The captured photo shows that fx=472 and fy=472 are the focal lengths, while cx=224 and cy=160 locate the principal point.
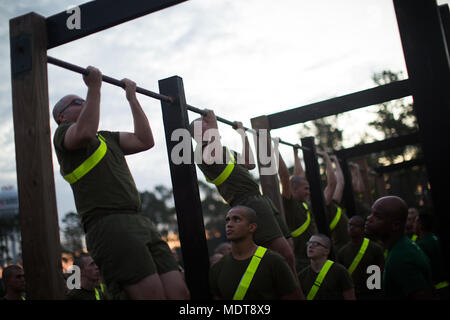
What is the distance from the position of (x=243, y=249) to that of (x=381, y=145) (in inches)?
260

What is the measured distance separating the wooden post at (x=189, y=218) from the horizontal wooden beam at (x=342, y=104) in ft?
11.3

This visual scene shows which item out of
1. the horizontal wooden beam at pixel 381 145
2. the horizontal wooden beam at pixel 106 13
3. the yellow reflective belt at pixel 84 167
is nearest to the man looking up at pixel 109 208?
the yellow reflective belt at pixel 84 167

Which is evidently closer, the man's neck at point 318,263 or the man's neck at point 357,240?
the man's neck at point 318,263

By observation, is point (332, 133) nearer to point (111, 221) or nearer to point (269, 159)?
point (269, 159)

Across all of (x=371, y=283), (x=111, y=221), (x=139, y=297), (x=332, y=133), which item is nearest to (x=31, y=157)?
(x=111, y=221)

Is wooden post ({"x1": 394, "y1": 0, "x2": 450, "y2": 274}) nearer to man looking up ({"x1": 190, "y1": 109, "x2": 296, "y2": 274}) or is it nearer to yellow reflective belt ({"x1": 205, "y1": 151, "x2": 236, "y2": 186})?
man looking up ({"x1": 190, "y1": 109, "x2": 296, "y2": 274})

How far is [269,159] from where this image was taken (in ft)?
21.4

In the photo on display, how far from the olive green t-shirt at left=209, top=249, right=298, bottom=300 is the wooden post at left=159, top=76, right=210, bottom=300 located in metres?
0.22

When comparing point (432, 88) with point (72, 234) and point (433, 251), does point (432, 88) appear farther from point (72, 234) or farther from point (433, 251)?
point (72, 234)

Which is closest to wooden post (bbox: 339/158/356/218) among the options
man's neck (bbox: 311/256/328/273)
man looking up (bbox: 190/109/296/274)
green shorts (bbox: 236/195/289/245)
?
man's neck (bbox: 311/256/328/273)

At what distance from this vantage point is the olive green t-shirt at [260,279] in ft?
12.6

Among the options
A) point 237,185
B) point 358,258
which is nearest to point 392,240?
point 237,185

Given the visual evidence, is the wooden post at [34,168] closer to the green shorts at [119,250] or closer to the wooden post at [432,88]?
the green shorts at [119,250]

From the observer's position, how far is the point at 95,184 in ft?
10.2
